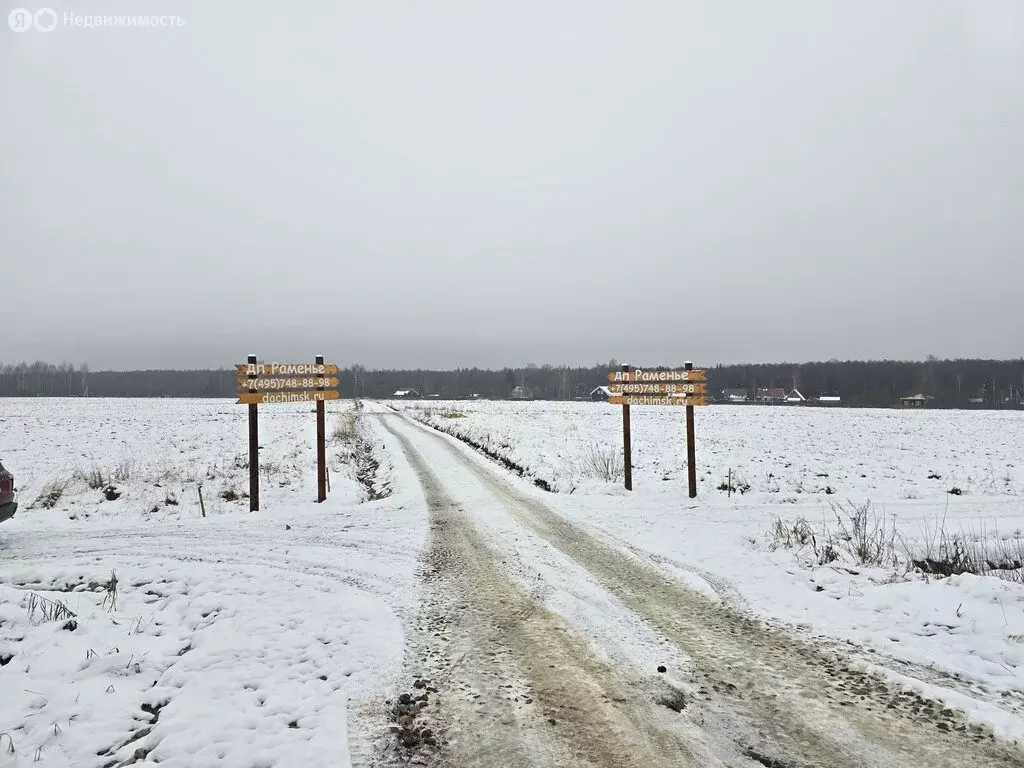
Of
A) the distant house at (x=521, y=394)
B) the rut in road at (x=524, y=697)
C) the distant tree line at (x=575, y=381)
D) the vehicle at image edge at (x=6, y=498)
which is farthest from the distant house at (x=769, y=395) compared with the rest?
the vehicle at image edge at (x=6, y=498)

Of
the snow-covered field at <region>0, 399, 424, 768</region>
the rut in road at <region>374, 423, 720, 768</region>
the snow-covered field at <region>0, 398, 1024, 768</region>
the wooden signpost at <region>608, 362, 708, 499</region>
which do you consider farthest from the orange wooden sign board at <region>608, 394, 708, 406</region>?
the rut in road at <region>374, 423, 720, 768</region>

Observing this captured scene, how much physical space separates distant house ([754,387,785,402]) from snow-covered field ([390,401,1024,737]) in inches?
3065

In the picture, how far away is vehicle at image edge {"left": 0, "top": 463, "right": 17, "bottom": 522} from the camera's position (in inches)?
340

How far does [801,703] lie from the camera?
3771mm

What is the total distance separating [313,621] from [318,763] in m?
2.32

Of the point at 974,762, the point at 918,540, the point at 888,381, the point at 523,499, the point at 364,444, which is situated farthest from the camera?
the point at 888,381

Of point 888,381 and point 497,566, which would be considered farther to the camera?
point 888,381

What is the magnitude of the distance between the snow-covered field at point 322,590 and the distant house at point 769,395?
290 feet

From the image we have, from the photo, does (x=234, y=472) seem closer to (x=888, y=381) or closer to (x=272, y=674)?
(x=272, y=674)

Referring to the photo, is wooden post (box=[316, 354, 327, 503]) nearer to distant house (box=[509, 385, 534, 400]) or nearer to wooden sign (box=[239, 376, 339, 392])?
wooden sign (box=[239, 376, 339, 392])

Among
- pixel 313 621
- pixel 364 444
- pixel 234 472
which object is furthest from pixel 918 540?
pixel 364 444

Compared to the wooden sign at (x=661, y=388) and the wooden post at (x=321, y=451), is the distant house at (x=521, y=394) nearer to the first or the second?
the wooden sign at (x=661, y=388)

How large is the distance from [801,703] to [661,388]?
909 centimetres

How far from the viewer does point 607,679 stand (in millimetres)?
4137
